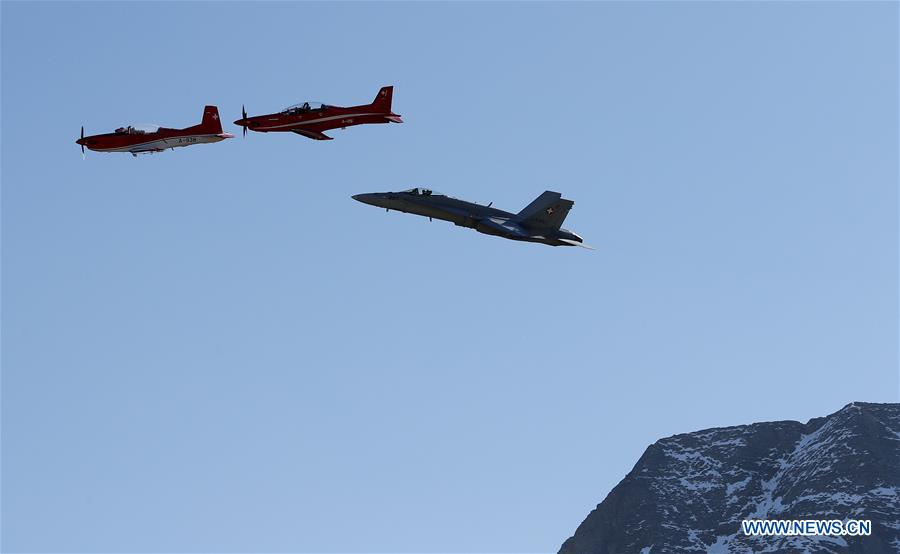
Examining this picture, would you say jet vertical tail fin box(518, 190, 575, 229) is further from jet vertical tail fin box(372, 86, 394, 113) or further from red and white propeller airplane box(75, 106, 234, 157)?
red and white propeller airplane box(75, 106, 234, 157)

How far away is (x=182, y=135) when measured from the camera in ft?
558

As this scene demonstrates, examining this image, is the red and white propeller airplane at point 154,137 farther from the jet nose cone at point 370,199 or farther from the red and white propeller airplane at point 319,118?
the jet nose cone at point 370,199

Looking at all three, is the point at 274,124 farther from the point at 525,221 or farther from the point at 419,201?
the point at 525,221

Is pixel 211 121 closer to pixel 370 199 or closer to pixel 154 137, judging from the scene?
pixel 154 137

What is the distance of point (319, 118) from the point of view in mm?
172750

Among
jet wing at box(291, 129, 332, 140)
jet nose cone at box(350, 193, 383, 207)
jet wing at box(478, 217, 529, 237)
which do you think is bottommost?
jet wing at box(478, 217, 529, 237)

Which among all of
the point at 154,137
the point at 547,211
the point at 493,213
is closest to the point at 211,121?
the point at 154,137

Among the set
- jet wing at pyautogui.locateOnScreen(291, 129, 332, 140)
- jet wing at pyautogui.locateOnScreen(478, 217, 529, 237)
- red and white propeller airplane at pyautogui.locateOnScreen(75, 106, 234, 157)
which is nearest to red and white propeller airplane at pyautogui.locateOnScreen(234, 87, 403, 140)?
jet wing at pyautogui.locateOnScreen(291, 129, 332, 140)

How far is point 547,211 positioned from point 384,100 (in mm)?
23416

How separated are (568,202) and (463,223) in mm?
12853

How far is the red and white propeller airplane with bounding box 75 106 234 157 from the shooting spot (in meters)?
168

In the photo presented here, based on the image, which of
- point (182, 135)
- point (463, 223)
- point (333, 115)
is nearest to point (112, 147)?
point (182, 135)

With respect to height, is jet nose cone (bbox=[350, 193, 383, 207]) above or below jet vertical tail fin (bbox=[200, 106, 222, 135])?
below

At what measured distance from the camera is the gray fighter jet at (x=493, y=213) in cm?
16950
